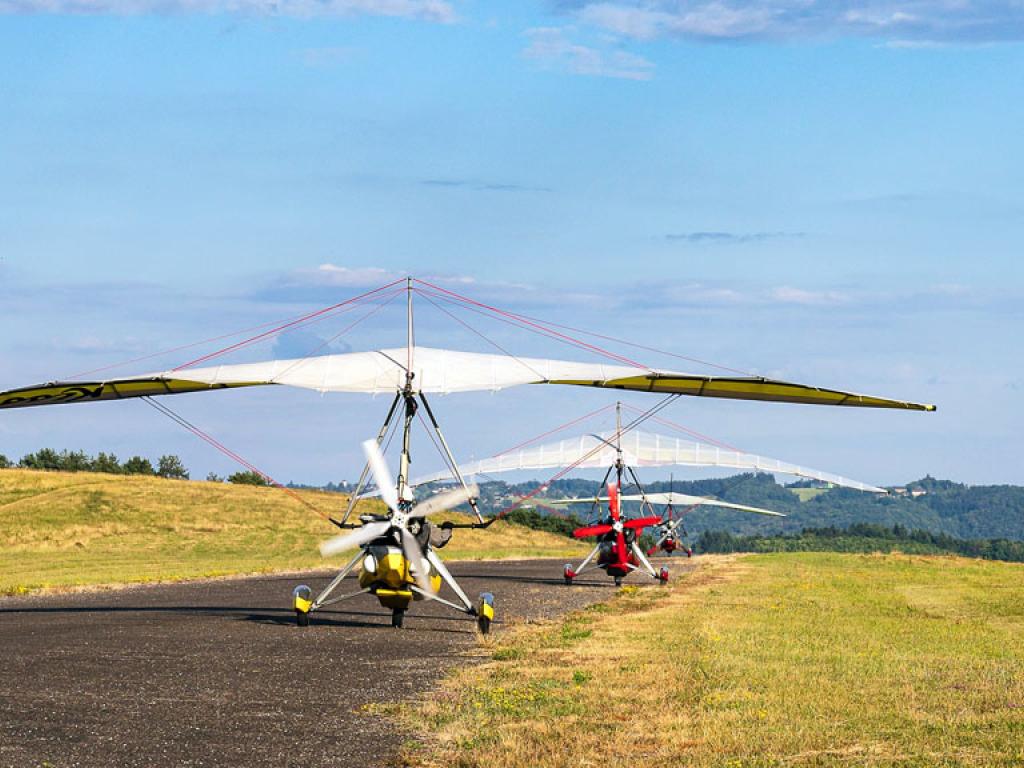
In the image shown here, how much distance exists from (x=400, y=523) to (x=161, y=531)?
56721 millimetres

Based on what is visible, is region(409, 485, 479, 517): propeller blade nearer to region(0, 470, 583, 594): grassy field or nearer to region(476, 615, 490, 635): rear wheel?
region(476, 615, 490, 635): rear wheel

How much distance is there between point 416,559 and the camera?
25.1 metres

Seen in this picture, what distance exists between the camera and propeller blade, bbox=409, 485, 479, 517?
25.3m

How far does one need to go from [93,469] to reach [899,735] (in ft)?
402

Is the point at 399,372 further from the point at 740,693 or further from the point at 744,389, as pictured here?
the point at 740,693

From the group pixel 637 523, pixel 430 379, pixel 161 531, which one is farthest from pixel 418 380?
pixel 161 531

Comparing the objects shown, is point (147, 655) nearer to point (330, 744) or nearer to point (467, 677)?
point (467, 677)

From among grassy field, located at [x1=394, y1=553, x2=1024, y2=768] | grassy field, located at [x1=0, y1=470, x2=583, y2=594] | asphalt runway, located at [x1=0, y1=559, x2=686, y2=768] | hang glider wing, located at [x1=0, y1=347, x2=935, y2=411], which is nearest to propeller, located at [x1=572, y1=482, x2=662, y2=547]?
asphalt runway, located at [x1=0, y1=559, x2=686, y2=768]

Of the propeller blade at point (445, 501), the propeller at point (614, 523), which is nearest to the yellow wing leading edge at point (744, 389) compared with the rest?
the propeller blade at point (445, 501)

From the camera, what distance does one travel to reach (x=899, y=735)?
1378 cm

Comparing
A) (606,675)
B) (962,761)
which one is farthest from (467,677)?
(962,761)

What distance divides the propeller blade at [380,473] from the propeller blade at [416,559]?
728 millimetres

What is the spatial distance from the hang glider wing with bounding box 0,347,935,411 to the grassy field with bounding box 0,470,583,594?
1993 centimetres

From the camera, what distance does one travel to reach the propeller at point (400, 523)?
81.8ft
